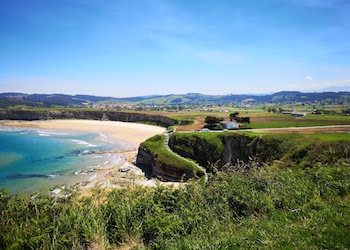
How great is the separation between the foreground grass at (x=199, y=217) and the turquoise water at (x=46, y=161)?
17.8 m

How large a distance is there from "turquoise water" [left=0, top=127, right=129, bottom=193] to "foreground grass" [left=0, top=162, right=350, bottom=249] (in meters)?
17.8

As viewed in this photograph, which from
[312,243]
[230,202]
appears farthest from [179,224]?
[312,243]

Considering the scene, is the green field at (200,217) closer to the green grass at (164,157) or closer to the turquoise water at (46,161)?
the turquoise water at (46,161)

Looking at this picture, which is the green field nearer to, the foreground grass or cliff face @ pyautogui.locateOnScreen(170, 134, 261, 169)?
the foreground grass

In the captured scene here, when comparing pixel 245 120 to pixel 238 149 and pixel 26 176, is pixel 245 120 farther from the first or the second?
pixel 26 176

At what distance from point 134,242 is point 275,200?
500 centimetres

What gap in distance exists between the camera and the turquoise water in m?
36.2

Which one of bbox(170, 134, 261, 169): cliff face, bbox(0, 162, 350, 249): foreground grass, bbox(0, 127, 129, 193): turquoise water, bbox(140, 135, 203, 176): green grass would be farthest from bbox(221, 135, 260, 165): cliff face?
bbox(0, 162, 350, 249): foreground grass

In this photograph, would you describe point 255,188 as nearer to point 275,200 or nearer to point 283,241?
point 275,200

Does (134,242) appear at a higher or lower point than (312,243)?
lower

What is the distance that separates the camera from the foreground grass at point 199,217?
5898 mm

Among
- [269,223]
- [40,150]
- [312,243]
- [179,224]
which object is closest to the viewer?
[312,243]

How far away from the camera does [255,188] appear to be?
10.1 metres

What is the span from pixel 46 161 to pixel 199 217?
49347 millimetres
